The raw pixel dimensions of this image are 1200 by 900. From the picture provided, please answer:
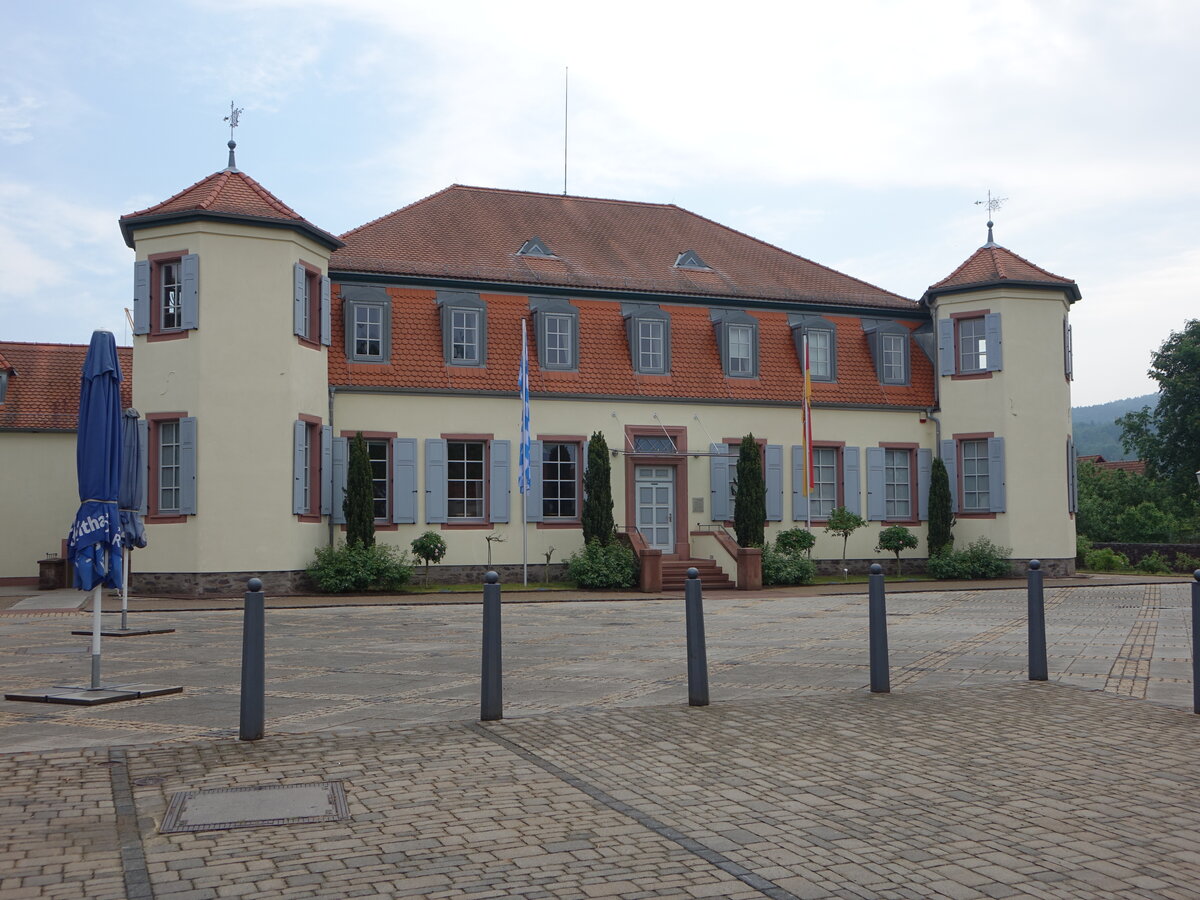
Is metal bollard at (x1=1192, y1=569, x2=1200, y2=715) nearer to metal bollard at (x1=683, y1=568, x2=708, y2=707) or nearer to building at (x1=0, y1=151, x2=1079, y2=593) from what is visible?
metal bollard at (x1=683, y1=568, x2=708, y2=707)

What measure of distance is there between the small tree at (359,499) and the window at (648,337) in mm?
6884

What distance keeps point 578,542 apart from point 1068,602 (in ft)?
35.3

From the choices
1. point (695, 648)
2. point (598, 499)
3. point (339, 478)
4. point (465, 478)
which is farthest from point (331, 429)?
point (695, 648)

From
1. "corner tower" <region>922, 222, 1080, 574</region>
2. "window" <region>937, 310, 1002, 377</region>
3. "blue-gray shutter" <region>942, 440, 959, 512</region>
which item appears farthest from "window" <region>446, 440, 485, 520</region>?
"window" <region>937, 310, 1002, 377</region>

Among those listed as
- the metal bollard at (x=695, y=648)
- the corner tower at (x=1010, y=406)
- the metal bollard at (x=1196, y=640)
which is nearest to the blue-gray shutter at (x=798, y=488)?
the corner tower at (x=1010, y=406)

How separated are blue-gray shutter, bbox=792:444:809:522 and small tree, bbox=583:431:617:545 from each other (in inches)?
197

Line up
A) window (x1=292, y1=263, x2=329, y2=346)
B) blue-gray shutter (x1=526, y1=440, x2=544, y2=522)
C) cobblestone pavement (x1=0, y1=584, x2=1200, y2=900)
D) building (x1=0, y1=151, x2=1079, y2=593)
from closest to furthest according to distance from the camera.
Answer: cobblestone pavement (x1=0, y1=584, x2=1200, y2=900)
building (x1=0, y1=151, x2=1079, y2=593)
window (x1=292, y1=263, x2=329, y2=346)
blue-gray shutter (x1=526, y1=440, x2=544, y2=522)

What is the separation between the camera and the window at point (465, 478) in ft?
88.4

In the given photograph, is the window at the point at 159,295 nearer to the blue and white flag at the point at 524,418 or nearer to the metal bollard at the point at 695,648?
the blue and white flag at the point at 524,418

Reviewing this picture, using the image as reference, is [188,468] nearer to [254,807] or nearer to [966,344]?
[966,344]

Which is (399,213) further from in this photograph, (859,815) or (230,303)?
(859,815)

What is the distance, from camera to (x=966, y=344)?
30.0m

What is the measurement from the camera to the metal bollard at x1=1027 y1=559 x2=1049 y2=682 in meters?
9.59

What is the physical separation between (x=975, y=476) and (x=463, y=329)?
12.8 m
